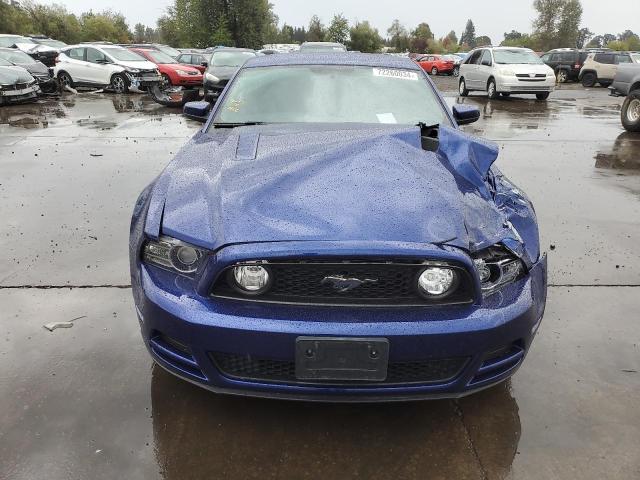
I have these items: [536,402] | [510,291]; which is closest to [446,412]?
[536,402]

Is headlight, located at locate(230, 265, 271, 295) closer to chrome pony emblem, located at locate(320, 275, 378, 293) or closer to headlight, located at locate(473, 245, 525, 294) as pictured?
chrome pony emblem, located at locate(320, 275, 378, 293)

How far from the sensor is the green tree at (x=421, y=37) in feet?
288

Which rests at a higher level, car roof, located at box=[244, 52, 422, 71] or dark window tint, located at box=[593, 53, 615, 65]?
dark window tint, located at box=[593, 53, 615, 65]

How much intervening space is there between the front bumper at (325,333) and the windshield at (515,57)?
16.9 metres

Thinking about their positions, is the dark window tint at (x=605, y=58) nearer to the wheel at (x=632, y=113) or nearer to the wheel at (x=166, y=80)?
the wheel at (x=632, y=113)

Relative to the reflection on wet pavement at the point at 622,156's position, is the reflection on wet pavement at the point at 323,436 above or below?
below

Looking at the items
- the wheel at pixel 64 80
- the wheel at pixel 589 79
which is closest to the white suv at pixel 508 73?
the wheel at pixel 589 79

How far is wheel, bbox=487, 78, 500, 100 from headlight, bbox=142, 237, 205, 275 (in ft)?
54.9

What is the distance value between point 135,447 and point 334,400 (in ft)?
2.89

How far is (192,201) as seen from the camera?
2359mm

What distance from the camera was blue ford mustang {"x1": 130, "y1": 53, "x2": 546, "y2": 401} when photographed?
6.50 ft

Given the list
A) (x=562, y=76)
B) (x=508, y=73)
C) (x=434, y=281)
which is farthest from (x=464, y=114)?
(x=562, y=76)

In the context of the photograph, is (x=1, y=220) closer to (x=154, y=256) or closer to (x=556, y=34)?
(x=154, y=256)

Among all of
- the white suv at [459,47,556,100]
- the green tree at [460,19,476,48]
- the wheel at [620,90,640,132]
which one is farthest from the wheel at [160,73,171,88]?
the green tree at [460,19,476,48]
